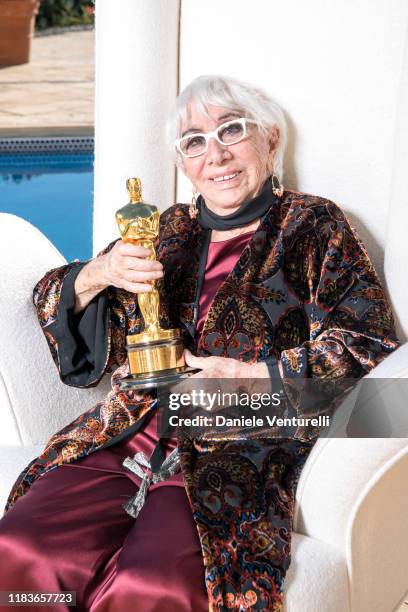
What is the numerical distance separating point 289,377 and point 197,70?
36.2 inches

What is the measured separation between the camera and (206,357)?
179 centimetres

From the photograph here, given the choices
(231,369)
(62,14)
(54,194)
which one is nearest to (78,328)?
(231,369)

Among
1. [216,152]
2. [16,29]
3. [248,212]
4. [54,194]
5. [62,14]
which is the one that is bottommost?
[54,194]

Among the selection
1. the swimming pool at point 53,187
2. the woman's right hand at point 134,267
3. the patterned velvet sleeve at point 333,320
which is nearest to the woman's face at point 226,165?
the patterned velvet sleeve at point 333,320

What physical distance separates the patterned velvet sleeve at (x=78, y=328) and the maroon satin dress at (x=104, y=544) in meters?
0.25

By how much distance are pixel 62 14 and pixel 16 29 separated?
6.96ft

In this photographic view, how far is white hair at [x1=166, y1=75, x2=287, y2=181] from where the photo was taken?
1.98 meters

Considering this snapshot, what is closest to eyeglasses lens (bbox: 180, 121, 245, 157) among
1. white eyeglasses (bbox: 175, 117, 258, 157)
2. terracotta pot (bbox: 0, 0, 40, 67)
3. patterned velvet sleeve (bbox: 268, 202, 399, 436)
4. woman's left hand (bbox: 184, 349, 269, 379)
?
white eyeglasses (bbox: 175, 117, 258, 157)

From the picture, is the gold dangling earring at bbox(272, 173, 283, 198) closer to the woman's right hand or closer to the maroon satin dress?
the woman's right hand

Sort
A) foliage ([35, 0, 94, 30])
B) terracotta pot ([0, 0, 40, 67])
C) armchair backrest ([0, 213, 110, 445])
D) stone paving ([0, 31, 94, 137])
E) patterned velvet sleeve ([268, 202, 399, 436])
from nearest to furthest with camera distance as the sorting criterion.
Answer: patterned velvet sleeve ([268, 202, 399, 436]) < armchair backrest ([0, 213, 110, 445]) < stone paving ([0, 31, 94, 137]) < terracotta pot ([0, 0, 40, 67]) < foliage ([35, 0, 94, 30])

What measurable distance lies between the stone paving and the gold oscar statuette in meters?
5.68

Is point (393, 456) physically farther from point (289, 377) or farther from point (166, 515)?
point (166, 515)

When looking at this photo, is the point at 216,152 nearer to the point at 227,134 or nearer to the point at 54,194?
the point at 227,134

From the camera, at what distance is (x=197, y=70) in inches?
89.0
